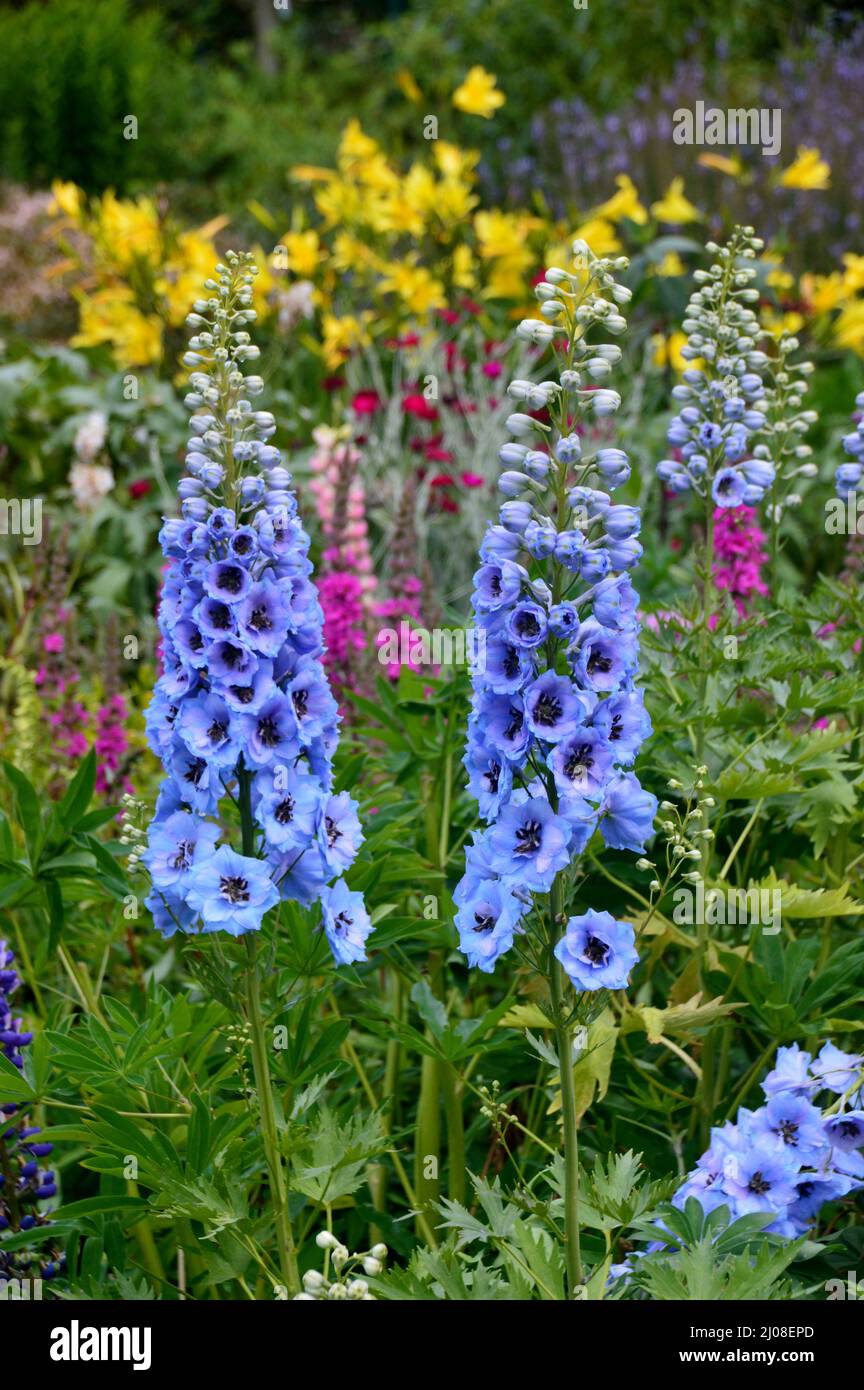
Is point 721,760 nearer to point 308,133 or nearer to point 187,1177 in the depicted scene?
point 187,1177

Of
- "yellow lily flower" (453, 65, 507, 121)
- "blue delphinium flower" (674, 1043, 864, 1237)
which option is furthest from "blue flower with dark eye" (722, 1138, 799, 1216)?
"yellow lily flower" (453, 65, 507, 121)

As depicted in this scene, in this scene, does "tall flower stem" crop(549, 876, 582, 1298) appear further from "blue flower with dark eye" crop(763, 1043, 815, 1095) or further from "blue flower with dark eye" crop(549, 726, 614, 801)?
"blue flower with dark eye" crop(763, 1043, 815, 1095)

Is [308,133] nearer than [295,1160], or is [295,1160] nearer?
[295,1160]

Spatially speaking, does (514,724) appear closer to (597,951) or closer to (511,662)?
(511,662)

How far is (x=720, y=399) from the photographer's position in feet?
9.41

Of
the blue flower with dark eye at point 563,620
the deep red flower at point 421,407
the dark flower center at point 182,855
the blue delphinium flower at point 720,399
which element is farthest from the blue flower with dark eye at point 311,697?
the deep red flower at point 421,407

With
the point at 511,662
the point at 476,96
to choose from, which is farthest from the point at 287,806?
the point at 476,96

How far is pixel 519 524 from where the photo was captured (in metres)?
1.92

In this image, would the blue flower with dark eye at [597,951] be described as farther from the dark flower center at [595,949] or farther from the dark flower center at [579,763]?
the dark flower center at [579,763]

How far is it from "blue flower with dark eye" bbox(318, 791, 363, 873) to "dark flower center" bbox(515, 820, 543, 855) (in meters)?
0.28

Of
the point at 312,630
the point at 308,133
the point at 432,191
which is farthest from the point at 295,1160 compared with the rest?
the point at 308,133

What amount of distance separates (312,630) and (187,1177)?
2.64 ft

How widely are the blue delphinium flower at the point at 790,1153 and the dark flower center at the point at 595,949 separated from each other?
51cm

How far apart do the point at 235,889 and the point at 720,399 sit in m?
1.47
